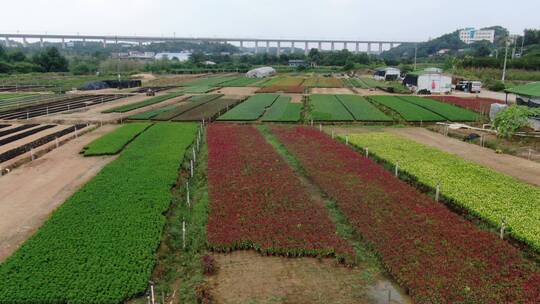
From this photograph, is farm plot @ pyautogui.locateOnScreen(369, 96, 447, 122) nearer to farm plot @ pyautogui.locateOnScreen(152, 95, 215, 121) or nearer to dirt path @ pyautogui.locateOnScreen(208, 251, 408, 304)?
farm plot @ pyautogui.locateOnScreen(152, 95, 215, 121)

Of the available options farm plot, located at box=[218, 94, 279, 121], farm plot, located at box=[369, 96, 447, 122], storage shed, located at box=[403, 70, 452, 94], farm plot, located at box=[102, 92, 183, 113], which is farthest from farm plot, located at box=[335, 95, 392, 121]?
farm plot, located at box=[102, 92, 183, 113]

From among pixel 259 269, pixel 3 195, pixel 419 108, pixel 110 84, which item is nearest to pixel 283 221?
pixel 259 269

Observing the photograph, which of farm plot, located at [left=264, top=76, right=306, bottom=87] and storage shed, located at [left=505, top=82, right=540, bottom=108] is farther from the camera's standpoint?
farm plot, located at [left=264, top=76, right=306, bottom=87]

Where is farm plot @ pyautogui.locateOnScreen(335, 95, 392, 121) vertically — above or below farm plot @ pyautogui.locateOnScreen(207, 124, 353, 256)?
above

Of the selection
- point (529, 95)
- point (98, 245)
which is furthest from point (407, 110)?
point (98, 245)

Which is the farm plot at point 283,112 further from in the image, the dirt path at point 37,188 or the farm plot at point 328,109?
the dirt path at point 37,188
